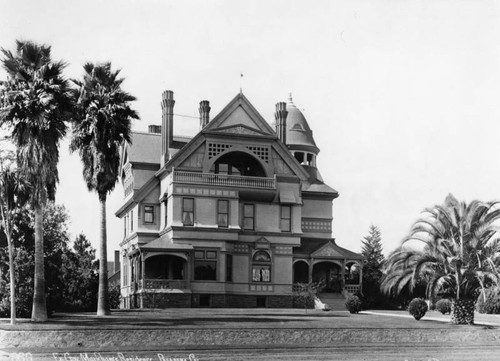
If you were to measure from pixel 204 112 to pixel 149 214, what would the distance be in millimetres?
8193

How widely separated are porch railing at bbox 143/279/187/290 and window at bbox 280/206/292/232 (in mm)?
8430

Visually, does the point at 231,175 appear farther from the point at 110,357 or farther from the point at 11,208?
the point at 110,357

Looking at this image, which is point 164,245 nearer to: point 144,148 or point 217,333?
point 144,148

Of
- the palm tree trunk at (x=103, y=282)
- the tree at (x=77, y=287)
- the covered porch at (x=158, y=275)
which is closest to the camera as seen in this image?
the palm tree trunk at (x=103, y=282)

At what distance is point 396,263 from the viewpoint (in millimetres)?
33188

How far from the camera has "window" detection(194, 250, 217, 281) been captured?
4622cm

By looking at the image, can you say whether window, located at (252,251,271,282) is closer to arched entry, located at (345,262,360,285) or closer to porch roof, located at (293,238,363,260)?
porch roof, located at (293,238,363,260)

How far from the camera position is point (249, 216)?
48844 millimetres

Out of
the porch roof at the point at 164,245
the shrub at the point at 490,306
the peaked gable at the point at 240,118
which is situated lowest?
the shrub at the point at 490,306

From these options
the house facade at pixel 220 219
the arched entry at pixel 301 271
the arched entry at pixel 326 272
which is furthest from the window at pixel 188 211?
the arched entry at pixel 326 272

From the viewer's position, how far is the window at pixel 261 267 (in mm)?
48281

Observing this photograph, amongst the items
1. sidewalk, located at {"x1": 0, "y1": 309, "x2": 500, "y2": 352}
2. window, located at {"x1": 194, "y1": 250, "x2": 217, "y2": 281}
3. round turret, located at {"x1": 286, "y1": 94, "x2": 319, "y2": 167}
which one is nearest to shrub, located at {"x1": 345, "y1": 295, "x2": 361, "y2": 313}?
sidewalk, located at {"x1": 0, "y1": 309, "x2": 500, "y2": 352}

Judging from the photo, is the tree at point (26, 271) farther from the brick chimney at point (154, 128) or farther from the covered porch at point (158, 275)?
the brick chimney at point (154, 128)

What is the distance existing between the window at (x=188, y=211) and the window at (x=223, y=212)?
1.83 metres
